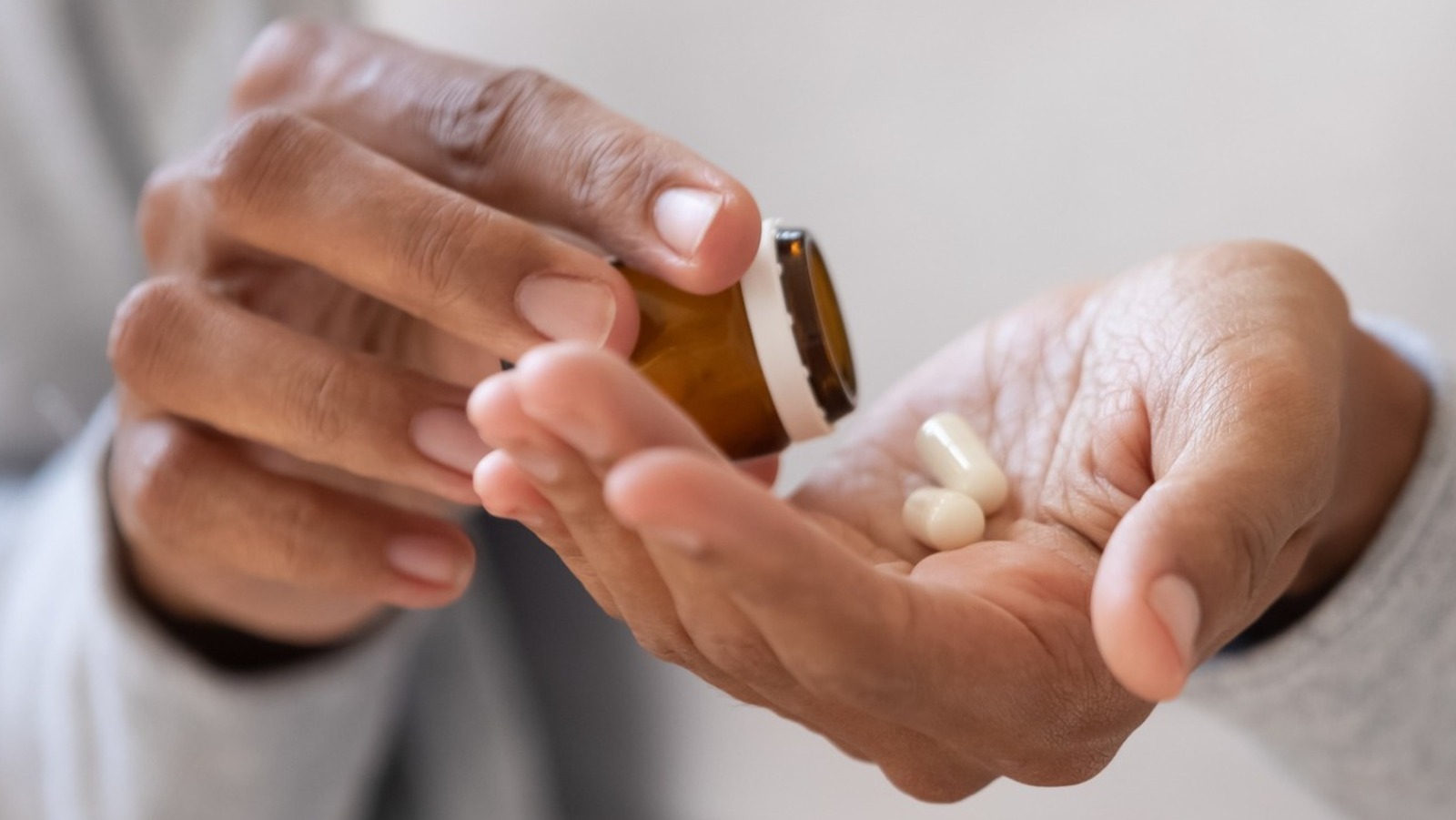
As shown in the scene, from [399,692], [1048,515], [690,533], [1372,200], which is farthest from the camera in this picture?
[399,692]

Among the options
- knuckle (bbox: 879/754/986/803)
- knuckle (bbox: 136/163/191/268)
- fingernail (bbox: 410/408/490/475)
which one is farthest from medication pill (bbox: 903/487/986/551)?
knuckle (bbox: 136/163/191/268)

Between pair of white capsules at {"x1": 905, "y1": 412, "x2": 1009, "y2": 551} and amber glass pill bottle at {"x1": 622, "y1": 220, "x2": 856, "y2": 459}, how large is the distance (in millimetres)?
67

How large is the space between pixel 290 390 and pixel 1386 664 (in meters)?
0.60

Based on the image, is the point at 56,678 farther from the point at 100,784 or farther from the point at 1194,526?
the point at 1194,526

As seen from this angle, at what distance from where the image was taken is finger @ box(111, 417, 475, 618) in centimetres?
64

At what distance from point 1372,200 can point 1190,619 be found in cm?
55

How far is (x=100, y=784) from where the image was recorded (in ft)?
2.93

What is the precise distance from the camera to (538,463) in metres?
0.32

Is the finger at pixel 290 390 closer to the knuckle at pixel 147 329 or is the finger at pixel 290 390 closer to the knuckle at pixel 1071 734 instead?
the knuckle at pixel 147 329

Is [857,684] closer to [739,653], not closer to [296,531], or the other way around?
[739,653]

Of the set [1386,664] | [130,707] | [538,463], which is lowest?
[130,707]

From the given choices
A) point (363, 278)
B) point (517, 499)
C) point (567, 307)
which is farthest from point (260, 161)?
point (517, 499)

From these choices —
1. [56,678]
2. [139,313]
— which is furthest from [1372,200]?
[56,678]

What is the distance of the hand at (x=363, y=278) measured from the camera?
52cm
